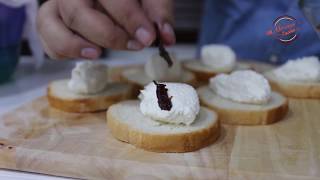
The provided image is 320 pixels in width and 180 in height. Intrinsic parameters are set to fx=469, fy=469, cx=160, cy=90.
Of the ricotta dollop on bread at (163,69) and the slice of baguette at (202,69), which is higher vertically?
the ricotta dollop on bread at (163,69)

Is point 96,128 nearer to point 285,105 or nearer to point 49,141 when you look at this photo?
point 49,141

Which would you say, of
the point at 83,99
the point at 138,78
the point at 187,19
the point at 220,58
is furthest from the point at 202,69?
the point at 187,19

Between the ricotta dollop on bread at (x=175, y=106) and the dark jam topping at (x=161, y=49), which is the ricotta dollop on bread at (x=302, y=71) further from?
the ricotta dollop on bread at (x=175, y=106)

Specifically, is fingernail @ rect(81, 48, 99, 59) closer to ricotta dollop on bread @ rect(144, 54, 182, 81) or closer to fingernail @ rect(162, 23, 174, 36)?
fingernail @ rect(162, 23, 174, 36)

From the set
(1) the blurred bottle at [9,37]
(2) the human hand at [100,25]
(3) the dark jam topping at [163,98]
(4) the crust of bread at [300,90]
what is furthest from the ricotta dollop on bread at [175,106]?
(1) the blurred bottle at [9,37]

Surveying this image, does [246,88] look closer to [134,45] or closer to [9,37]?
[134,45]

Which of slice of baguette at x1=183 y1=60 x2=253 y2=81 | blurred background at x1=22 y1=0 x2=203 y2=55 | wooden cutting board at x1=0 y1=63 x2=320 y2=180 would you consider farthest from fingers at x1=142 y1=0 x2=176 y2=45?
blurred background at x1=22 y1=0 x2=203 y2=55

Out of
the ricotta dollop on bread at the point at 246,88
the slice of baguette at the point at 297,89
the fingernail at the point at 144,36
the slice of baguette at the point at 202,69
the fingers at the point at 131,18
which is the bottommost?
the slice of baguette at the point at 202,69
